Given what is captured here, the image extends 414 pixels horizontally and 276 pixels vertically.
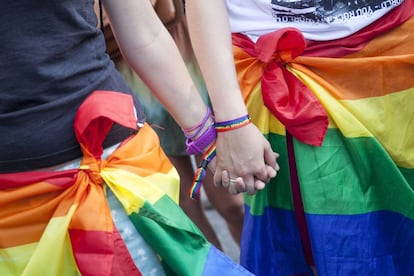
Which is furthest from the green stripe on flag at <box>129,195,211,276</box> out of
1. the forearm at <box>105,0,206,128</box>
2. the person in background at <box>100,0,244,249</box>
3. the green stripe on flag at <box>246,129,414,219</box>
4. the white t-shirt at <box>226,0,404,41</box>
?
the person in background at <box>100,0,244,249</box>

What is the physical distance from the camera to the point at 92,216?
5.21 feet

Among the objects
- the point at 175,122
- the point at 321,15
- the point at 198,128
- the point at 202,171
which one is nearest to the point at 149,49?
the point at 198,128

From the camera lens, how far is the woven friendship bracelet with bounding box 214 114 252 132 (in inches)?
75.8

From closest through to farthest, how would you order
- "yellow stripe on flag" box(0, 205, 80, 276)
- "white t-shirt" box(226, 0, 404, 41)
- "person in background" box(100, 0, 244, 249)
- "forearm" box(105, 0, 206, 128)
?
"yellow stripe on flag" box(0, 205, 80, 276)
"forearm" box(105, 0, 206, 128)
"white t-shirt" box(226, 0, 404, 41)
"person in background" box(100, 0, 244, 249)

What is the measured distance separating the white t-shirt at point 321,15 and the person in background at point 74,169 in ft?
1.74

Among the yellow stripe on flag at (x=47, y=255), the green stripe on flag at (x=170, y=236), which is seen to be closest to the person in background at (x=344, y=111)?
the green stripe on flag at (x=170, y=236)

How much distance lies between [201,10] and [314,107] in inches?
14.4

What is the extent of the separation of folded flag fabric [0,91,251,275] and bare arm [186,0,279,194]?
0.31m

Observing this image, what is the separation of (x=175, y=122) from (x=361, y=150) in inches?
47.9

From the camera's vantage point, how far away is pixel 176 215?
5.44 ft

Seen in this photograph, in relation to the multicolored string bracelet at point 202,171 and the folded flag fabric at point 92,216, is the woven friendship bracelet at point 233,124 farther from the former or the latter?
the folded flag fabric at point 92,216

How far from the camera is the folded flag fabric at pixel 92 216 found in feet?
5.17

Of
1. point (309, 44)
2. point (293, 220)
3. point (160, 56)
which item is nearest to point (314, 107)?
point (309, 44)

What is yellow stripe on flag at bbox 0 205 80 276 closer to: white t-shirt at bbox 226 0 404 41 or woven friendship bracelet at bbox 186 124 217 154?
woven friendship bracelet at bbox 186 124 217 154
